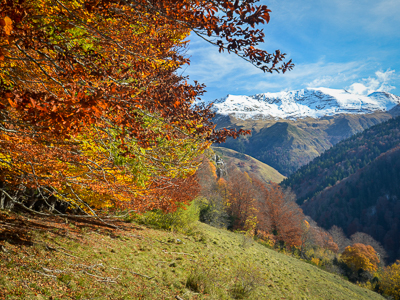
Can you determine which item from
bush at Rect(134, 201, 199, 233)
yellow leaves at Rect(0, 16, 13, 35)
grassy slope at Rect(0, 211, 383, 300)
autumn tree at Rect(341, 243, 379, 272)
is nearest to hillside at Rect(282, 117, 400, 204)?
autumn tree at Rect(341, 243, 379, 272)

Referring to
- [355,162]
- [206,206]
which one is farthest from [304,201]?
[206,206]

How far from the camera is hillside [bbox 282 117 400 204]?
15838cm

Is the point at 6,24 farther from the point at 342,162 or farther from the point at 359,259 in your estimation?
the point at 342,162

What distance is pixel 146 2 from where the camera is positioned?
10.1 feet

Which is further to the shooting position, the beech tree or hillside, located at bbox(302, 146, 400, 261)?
hillside, located at bbox(302, 146, 400, 261)

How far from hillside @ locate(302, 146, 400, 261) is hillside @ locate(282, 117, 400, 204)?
15820 mm

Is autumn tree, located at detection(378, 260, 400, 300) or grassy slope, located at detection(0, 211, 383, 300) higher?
grassy slope, located at detection(0, 211, 383, 300)

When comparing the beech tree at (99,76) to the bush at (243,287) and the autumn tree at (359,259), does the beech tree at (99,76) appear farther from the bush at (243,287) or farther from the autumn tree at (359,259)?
the autumn tree at (359,259)

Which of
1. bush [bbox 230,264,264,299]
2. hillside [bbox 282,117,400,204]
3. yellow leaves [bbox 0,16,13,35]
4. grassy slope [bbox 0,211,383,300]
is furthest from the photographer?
hillside [bbox 282,117,400,204]

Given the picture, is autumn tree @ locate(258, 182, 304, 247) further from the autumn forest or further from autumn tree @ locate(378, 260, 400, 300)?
the autumn forest

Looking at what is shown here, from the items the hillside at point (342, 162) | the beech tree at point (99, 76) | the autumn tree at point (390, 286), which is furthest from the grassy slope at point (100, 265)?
the hillside at point (342, 162)

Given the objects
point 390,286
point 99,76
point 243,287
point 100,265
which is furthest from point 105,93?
point 390,286

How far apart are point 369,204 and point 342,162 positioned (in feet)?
210

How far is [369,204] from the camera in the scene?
122250mm
